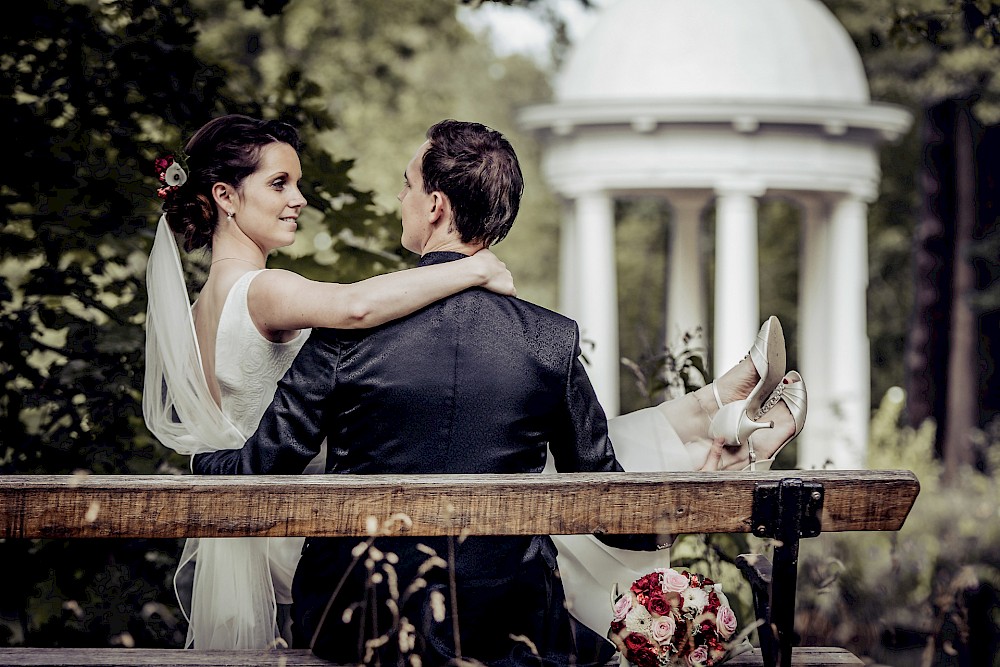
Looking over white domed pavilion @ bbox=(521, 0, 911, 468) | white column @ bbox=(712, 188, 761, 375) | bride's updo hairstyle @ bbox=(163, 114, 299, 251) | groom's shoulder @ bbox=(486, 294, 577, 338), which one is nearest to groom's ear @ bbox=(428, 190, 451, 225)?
groom's shoulder @ bbox=(486, 294, 577, 338)

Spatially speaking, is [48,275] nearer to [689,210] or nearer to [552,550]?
[552,550]

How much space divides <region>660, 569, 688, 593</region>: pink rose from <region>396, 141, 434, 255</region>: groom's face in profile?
106cm

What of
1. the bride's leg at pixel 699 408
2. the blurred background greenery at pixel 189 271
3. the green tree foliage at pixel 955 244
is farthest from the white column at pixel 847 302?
the bride's leg at pixel 699 408

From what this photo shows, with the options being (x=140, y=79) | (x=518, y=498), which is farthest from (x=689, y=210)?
(x=518, y=498)

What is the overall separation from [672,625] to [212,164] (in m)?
1.95

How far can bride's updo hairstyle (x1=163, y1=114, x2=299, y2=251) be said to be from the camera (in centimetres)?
396

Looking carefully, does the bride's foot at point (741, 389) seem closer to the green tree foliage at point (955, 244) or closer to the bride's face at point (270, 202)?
the bride's face at point (270, 202)

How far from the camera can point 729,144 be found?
12609 millimetres

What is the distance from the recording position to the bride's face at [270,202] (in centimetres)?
394

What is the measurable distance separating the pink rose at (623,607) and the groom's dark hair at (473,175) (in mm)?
990

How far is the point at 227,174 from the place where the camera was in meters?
3.96

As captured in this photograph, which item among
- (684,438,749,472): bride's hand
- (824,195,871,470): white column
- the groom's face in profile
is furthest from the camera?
(824,195,871,470): white column

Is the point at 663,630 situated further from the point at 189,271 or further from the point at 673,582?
the point at 189,271

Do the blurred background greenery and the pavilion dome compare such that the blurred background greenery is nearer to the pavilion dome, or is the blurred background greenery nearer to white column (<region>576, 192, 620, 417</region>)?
the pavilion dome
